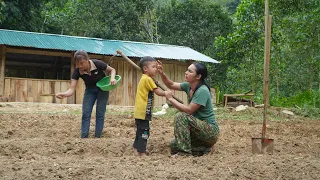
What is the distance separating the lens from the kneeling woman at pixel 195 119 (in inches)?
173

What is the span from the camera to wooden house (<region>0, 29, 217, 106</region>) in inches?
589

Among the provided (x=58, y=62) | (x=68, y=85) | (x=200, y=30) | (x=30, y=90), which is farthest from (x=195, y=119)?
(x=200, y=30)

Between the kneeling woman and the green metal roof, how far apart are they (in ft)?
36.3

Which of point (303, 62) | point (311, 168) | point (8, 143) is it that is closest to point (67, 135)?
point (8, 143)

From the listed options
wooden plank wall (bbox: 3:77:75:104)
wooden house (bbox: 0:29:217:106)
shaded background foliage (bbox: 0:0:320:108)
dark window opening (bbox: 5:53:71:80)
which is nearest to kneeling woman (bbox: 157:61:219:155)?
wooden house (bbox: 0:29:217:106)

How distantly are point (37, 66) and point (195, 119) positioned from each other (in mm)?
16522

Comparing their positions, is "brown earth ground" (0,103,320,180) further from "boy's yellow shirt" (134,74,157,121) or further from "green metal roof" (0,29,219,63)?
"green metal roof" (0,29,219,63)

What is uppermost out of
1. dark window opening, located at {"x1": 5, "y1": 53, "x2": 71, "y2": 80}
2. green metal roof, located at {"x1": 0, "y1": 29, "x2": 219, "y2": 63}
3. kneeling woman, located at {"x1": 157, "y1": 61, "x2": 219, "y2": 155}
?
green metal roof, located at {"x1": 0, "y1": 29, "x2": 219, "y2": 63}

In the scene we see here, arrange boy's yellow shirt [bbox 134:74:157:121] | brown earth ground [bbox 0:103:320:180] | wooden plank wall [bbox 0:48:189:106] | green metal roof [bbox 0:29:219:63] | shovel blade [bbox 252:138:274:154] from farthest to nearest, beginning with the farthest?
1. wooden plank wall [bbox 0:48:189:106]
2. green metal roof [bbox 0:29:219:63]
3. shovel blade [bbox 252:138:274:154]
4. boy's yellow shirt [bbox 134:74:157:121]
5. brown earth ground [bbox 0:103:320:180]

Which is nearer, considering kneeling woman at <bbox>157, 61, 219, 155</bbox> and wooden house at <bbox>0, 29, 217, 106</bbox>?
kneeling woman at <bbox>157, 61, 219, 155</bbox>

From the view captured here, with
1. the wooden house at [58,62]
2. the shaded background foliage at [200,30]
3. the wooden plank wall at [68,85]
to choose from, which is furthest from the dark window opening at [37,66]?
the wooden plank wall at [68,85]

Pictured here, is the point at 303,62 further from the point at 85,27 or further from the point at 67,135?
the point at 67,135

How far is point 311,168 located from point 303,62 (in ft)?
60.7

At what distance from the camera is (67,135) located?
6.43 meters
